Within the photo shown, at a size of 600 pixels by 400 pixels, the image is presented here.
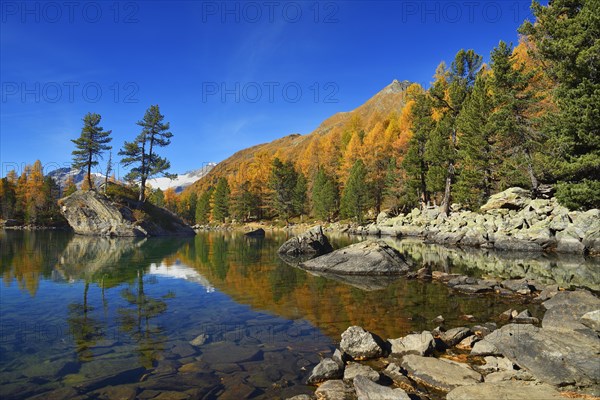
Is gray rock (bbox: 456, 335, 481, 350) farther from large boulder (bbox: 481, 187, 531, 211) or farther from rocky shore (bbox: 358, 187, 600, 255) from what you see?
large boulder (bbox: 481, 187, 531, 211)

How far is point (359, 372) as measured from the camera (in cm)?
785

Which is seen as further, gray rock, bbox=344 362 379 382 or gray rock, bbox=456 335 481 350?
gray rock, bbox=456 335 481 350

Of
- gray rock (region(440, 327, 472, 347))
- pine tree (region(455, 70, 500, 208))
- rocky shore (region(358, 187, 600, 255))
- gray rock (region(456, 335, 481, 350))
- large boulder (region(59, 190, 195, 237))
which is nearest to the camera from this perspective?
gray rock (region(456, 335, 481, 350))

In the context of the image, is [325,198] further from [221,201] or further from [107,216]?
[107,216]

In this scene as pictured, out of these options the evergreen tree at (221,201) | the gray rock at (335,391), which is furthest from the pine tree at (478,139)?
the evergreen tree at (221,201)

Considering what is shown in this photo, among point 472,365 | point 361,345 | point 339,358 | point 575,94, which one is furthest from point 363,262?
point 575,94

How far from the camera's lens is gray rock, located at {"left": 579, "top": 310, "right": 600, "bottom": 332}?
918 cm

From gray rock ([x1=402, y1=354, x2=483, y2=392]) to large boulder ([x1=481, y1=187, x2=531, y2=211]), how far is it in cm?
3782

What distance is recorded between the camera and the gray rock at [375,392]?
6.43 m

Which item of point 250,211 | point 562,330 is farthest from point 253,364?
point 250,211

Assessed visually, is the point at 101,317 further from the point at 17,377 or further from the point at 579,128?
the point at 579,128

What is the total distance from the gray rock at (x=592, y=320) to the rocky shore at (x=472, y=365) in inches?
0.9

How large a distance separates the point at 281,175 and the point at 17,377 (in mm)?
80187

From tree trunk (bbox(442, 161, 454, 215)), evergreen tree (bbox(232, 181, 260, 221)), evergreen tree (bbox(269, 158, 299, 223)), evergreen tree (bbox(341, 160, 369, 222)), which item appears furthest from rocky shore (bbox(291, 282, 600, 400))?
evergreen tree (bbox(232, 181, 260, 221))
